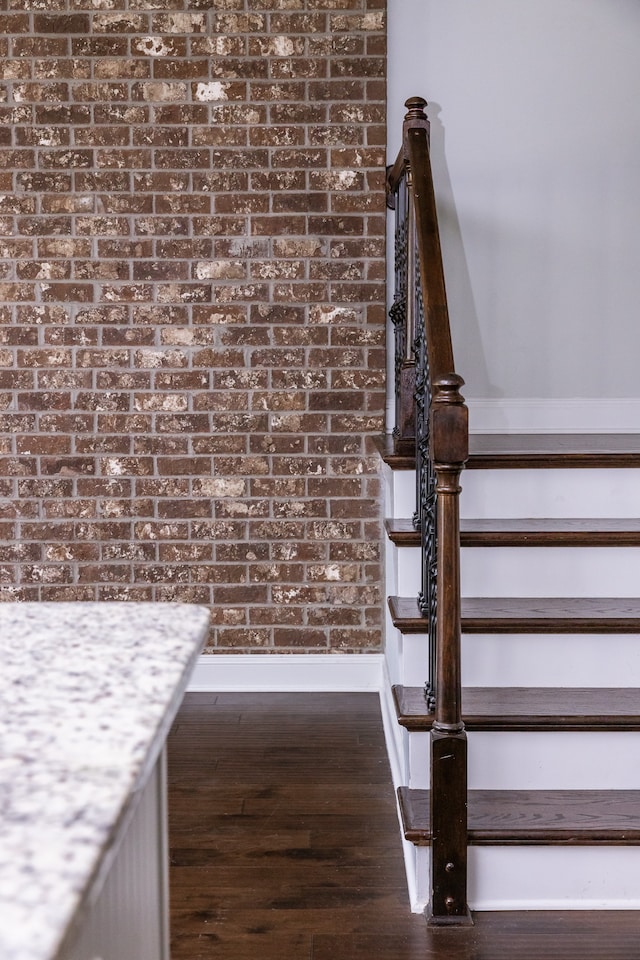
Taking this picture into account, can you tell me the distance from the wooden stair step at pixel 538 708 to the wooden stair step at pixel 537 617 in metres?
0.16

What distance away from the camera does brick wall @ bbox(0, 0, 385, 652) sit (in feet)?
11.1

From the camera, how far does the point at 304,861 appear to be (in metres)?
2.30

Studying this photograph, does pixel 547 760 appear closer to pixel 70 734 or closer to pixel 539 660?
pixel 539 660

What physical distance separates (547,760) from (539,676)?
228 mm

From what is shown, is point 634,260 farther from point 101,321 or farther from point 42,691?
point 42,691

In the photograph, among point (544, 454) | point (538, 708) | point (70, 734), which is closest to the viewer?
point (70, 734)

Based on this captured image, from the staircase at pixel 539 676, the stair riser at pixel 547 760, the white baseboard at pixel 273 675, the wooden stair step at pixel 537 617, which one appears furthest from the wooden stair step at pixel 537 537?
the white baseboard at pixel 273 675

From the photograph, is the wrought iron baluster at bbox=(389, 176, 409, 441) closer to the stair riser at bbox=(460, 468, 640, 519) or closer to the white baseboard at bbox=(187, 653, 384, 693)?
the stair riser at bbox=(460, 468, 640, 519)

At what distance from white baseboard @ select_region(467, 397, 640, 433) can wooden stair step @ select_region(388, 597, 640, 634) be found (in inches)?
50.4

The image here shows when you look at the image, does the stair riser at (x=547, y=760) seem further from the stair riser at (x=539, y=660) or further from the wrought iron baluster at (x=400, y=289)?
the wrought iron baluster at (x=400, y=289)

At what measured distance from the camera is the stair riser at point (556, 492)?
270 centimetres

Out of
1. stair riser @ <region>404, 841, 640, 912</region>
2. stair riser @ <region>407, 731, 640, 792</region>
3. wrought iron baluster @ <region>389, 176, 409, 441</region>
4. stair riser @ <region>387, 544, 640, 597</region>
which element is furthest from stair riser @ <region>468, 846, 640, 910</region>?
wrought iron baluster @ <region>389, 176, 409, 441</region>

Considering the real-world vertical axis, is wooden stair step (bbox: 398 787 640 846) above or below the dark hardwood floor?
above

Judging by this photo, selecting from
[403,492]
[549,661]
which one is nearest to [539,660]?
[549,661]
